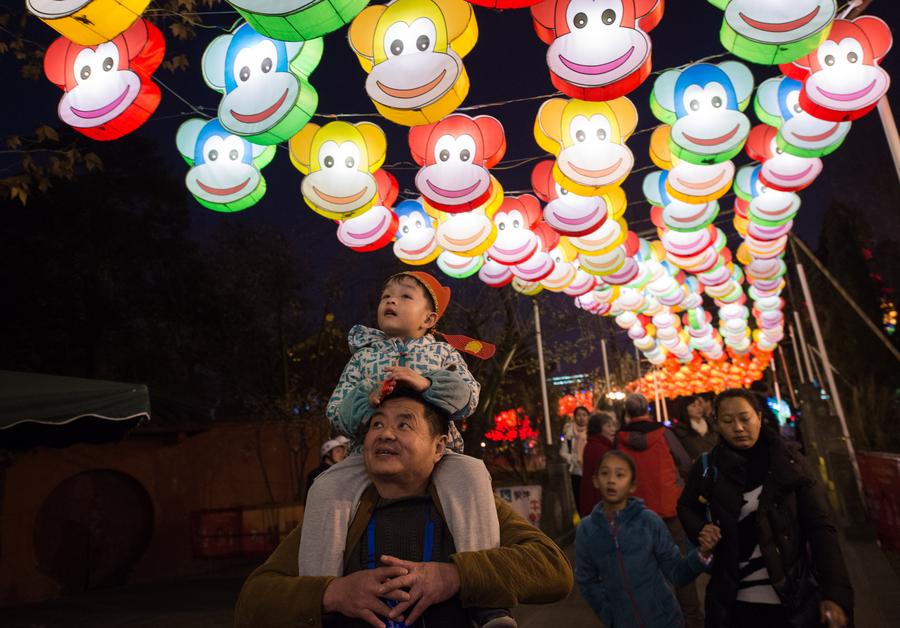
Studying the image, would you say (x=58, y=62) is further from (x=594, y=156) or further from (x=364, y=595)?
(x=364, y=595)

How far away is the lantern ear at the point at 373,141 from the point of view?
554cm

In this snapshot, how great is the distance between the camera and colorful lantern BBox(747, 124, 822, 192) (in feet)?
21.2

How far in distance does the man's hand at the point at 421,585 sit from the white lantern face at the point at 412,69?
302cm

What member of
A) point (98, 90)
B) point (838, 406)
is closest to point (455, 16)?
point (98, 90)

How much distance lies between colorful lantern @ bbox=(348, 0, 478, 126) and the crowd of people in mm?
1864

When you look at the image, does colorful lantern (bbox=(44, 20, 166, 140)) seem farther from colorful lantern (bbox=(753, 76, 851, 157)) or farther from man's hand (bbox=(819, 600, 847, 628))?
colorful lantern (bbox=(753, 76, 851, 157))

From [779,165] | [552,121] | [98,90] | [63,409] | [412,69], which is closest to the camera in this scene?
[412,69]

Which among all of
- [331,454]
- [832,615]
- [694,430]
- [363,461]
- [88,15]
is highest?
[88,15]

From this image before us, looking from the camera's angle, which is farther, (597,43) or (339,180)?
(339,180)

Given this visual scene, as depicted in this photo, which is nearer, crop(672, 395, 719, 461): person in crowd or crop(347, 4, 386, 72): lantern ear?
crop(347, 4, 386, 72): lantern ear

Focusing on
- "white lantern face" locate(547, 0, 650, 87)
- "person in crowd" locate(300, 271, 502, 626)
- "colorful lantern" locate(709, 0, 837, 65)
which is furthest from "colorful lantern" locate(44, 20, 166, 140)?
"colorful lantern" locate(709, 0, 837, 65)

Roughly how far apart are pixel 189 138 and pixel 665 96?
4045 mm

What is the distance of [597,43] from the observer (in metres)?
3.97

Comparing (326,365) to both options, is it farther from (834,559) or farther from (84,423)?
(834,559)
